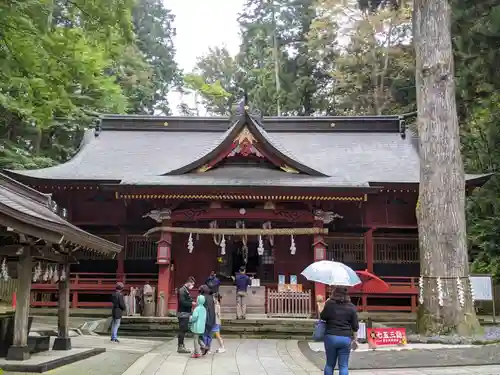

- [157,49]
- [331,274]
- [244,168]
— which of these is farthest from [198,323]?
[157,49]

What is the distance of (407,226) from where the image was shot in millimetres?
16906

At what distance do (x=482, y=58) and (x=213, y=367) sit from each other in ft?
42.7

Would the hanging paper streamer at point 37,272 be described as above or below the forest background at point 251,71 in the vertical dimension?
below

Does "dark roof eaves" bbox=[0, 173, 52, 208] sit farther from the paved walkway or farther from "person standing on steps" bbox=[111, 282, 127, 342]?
the paved walkway

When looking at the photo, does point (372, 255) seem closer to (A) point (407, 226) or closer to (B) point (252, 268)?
(A) point (407, 226)

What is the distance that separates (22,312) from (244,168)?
9.69 meters

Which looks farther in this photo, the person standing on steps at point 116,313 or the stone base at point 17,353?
the person standing on steps at point 116,313

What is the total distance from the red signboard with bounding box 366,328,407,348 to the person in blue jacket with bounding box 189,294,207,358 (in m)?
3.42

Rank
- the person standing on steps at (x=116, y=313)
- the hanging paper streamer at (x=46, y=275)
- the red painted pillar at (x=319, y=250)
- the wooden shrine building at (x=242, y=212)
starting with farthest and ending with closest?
the wooden shrine building at (x=242, y=212) → the red painted pillar at (x=319, y=250) → the person standing on steps at (x=116, y=313) → the hanging paper streamer at (x=46, y=275)

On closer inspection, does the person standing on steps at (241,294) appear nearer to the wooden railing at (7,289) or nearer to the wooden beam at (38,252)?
the wooden beam at (38,252)

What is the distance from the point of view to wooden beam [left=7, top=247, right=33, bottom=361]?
8000 mm

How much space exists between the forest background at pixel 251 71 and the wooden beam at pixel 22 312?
94.6 inches

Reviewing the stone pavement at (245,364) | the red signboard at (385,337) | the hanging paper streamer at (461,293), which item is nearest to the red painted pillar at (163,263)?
the stone pavement at (245,364)

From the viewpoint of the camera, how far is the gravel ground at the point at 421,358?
873 cm
